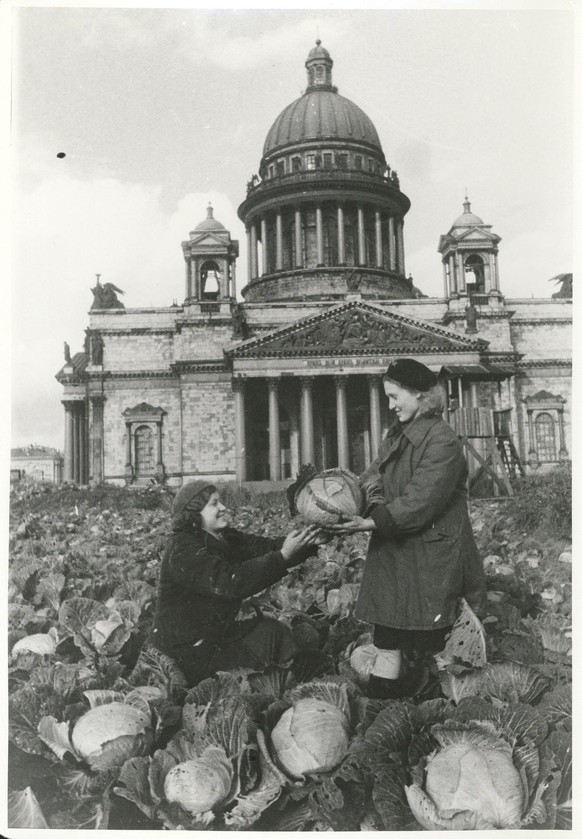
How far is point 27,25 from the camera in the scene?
6.20 meters

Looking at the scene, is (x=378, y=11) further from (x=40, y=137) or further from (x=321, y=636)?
(x=321, y=636)

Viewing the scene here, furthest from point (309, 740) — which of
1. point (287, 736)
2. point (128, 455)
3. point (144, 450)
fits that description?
point (144, 450)

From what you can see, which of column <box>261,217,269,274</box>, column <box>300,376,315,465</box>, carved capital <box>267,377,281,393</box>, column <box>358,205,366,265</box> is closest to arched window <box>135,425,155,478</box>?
carved capital <box>267,377,281,393</box>

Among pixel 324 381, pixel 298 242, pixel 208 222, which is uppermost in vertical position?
pixel 298 242

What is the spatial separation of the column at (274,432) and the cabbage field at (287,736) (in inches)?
767

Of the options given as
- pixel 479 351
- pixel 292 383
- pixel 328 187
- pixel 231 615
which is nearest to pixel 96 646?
pixel 231 615

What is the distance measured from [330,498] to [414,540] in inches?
23.1

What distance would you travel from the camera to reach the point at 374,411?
2702 centimetres

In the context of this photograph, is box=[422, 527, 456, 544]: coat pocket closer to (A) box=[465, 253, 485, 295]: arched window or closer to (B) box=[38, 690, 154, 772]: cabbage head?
(B) box=[38, 690, 154, 772]: cabbage head

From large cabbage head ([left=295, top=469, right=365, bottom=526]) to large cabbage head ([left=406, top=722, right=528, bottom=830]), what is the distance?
1287 millimetres

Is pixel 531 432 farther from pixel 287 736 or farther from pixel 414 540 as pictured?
pixel 287 736

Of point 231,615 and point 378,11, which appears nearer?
point 231,615

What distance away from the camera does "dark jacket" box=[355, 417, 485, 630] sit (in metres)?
4.13

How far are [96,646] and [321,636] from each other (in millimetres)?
1670
